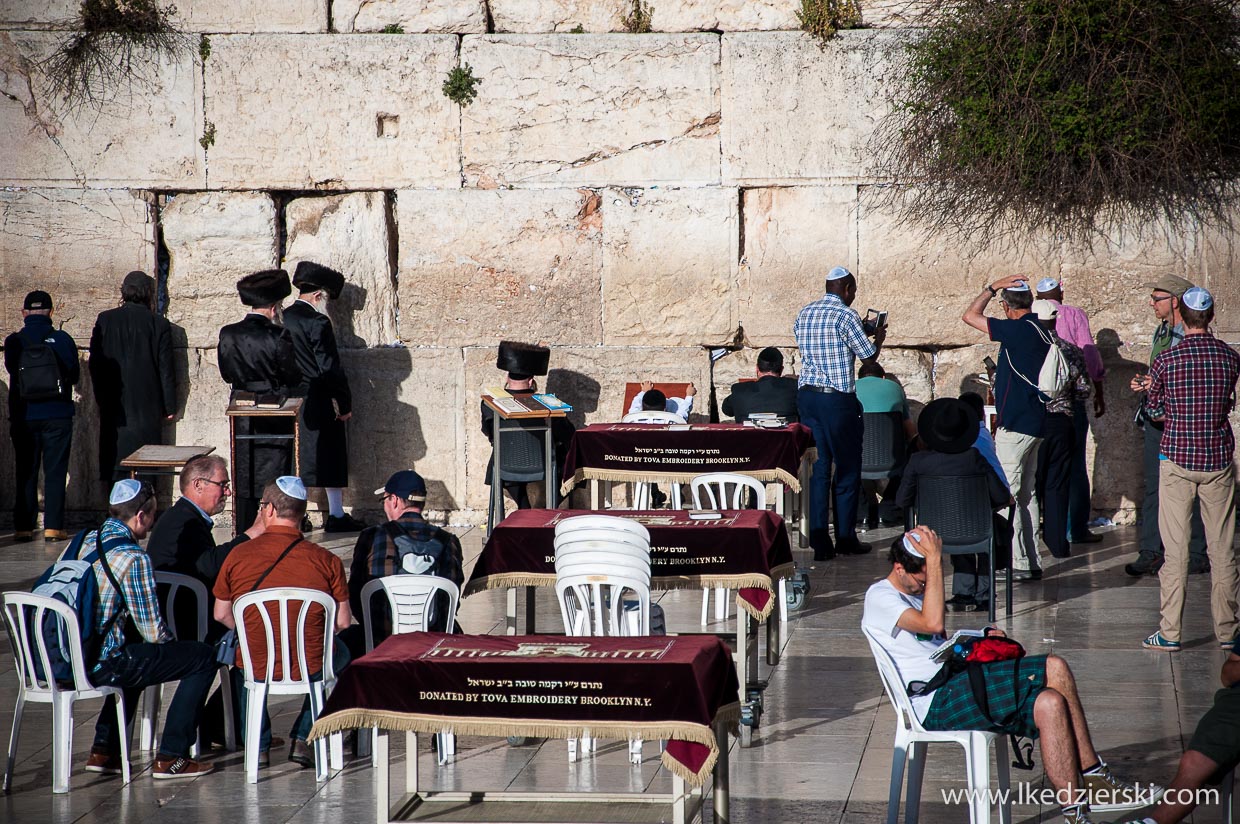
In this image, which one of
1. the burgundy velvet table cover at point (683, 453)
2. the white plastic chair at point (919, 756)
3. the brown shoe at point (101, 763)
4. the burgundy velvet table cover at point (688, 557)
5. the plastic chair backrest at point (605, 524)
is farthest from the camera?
the burgundy velvet table cover at point (683, 453)

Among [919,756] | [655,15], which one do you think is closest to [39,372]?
[655,15]

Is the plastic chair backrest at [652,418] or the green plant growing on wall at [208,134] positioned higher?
the green plant growing on wall at [208,134]

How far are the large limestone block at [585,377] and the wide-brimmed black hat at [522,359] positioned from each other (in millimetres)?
793

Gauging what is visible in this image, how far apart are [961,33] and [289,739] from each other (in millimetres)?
7044

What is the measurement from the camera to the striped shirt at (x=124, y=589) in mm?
5145

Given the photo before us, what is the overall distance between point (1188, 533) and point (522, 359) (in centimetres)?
472

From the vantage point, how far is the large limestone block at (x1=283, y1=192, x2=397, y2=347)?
10984mm

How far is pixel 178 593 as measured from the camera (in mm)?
5852

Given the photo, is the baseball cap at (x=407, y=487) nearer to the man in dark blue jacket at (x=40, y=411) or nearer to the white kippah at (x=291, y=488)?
the white kippah at (x=291, y=488)

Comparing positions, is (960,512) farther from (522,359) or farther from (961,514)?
(522,359)

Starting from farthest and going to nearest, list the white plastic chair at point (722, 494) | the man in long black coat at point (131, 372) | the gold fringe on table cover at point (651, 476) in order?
the man in long black coat at point (131, 372)
the gold fringe on table cover at point (651, 476)
the white plastic chair at point (722, 494)

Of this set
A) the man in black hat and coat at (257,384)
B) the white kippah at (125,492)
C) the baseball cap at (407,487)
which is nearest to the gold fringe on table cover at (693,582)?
the baseball cap at (407,487)

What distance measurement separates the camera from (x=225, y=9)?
10.9 m

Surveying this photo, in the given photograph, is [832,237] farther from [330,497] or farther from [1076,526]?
[330,497]
